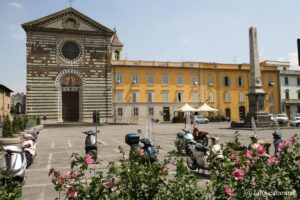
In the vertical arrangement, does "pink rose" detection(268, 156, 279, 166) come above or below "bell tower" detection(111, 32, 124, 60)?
below

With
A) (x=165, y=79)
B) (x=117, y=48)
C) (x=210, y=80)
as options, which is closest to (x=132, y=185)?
(x=165, y=79)

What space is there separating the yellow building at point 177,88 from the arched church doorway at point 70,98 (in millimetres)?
5757

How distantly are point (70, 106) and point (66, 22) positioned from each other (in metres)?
11.6

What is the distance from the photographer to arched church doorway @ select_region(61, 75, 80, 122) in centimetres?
4369

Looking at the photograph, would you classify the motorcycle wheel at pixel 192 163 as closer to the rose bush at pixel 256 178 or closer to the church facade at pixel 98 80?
the rose bush at pixel 256 178

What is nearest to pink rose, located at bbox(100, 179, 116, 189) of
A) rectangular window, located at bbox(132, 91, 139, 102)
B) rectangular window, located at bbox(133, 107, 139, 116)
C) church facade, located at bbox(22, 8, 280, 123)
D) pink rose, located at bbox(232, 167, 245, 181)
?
pink rose, located at bbox(232, 167, 245, 181)

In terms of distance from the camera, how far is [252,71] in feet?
95.4

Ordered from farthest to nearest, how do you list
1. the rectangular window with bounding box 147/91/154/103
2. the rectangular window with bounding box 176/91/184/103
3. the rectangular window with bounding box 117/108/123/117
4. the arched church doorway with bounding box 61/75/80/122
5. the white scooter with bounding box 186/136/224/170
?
1. the rectangular window with bounding box 176/91/184/103
2. the rectangular window with bounding box 147/91/154/103
3. the rectangular window with bounding box 117/108/123/117
4. the arched church doorway with bounding box 61/75/80/122
5. the white scooter with bounding box 186/136/224/170

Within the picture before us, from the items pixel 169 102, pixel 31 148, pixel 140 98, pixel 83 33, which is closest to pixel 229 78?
pixel 169 102

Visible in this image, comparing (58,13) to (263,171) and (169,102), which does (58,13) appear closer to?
(169,102)

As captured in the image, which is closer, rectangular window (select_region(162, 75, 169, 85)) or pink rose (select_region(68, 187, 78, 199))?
pink rose (select_region(68, 187, 78, 199))

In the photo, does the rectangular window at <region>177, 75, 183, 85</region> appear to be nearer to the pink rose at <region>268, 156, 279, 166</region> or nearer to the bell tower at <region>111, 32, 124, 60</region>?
the bell tower at <region>111, 32, 124, 60</region>

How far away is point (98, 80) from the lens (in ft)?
147

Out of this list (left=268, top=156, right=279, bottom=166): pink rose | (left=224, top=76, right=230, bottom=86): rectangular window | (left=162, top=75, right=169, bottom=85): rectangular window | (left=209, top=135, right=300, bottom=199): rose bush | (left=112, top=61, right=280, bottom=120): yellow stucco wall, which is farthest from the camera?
(left=224, top=76, right=230, bottom=86): rectangular window
